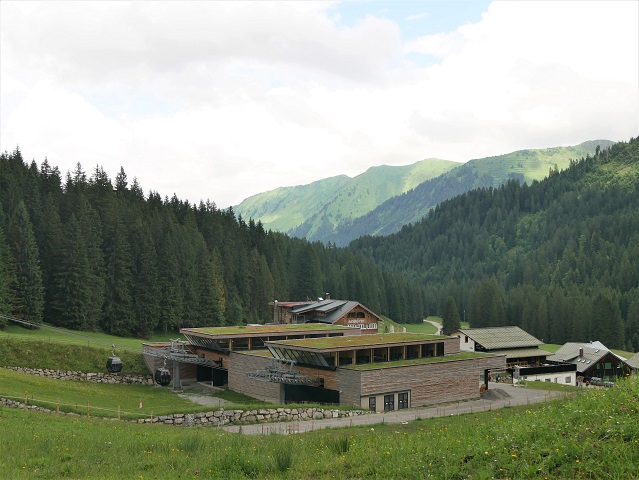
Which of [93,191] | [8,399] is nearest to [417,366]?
[8,399]

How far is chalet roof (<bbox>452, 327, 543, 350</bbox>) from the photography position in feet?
326

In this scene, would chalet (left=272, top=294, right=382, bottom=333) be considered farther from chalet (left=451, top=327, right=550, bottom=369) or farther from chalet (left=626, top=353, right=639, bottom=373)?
chalet (left=626, top=353, right=639, bottom=373)

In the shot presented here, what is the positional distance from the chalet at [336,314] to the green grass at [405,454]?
252ft

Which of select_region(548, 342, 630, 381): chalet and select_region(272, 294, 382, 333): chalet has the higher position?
select_region(272, 294, 382, 333): chalet

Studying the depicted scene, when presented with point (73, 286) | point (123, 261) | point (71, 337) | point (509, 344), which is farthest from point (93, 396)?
point (509, 344)

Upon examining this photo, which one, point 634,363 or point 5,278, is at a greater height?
point 5,278

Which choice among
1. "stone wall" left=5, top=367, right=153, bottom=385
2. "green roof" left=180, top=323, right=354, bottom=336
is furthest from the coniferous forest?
"green roof" left=180, top=323, right=354, bottom=336

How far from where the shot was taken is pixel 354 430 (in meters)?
41.7

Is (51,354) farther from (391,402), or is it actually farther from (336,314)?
(336,314)

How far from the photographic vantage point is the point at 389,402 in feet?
191

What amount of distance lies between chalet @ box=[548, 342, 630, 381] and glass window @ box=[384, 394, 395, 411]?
172 ft

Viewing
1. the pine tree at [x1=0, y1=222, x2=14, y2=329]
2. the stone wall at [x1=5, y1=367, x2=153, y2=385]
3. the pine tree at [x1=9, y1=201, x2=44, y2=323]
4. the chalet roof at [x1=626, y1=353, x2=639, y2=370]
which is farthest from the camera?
the chalet roof at [x1=626, y1=353, x2=639, y2=370]

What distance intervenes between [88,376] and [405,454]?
53213mm

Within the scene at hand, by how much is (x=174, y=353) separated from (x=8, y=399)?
22.6m
